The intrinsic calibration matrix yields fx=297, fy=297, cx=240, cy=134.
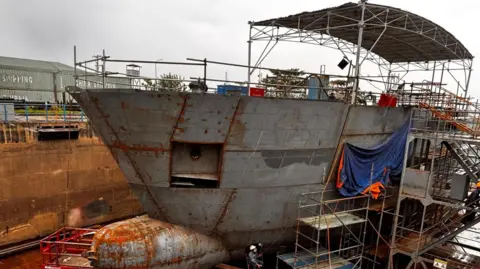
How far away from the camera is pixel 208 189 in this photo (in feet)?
25.6

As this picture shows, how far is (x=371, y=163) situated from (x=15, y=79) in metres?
28.5

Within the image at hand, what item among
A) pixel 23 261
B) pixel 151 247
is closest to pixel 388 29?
pixel 151 247

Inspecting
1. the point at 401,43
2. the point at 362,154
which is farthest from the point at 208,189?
the point at 401,43

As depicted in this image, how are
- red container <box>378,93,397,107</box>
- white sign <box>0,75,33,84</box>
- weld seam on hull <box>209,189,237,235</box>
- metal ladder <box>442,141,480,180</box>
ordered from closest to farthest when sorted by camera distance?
weld seam on hull <box>209,189,237,235</box>
metal ladder <box>442,141,480,180</box>
red container <box>378,93,397,107</box>
white sign <box>0,75,33,84</box>

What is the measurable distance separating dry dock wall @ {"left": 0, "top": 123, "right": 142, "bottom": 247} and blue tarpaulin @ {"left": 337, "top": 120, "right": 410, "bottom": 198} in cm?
1098

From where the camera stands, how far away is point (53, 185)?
12836 mm

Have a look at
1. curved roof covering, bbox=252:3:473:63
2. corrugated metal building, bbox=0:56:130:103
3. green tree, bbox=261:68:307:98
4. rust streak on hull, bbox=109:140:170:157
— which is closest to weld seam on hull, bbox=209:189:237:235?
rust streak on hull, bbox=109:140:170:157

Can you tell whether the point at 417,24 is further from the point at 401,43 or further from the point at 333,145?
the point at 333,145

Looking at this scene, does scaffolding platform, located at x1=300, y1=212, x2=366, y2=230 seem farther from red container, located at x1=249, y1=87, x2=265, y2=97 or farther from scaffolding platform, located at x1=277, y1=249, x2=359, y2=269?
red container, located at x1=249, y1=87, x2=265, y2=97

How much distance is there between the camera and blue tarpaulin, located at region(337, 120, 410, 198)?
9141 millimetres

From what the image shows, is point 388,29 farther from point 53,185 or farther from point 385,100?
point 53,185

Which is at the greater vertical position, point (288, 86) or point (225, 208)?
point (288, 86)

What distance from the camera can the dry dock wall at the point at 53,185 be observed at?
11656mm

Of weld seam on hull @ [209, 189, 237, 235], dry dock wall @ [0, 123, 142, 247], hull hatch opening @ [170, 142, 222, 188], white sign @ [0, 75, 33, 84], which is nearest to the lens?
hull hatch opening @ [170, 142, 222, 188]
